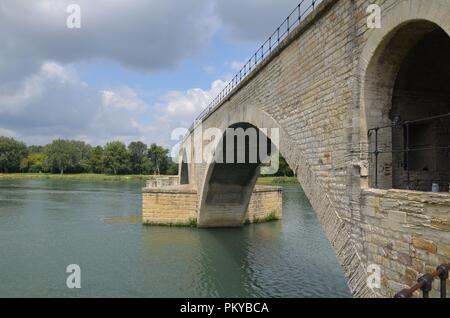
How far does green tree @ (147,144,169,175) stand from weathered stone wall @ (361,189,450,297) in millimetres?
84546

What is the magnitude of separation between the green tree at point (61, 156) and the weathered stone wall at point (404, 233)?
301 feet

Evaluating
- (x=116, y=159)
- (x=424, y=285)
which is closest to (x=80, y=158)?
(x=116, y=159)

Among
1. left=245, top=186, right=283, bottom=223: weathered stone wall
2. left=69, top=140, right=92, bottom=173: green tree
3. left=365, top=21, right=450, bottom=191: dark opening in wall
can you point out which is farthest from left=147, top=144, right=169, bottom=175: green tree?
Answer: left=365, top=21, right=450, bottom=191: dark opening in wall

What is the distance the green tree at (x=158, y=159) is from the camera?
294 ft

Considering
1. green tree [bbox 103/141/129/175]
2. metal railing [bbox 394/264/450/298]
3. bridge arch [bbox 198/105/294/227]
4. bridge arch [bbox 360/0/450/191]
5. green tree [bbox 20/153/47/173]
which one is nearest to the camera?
metal railing [bbox 394/264/450/298]

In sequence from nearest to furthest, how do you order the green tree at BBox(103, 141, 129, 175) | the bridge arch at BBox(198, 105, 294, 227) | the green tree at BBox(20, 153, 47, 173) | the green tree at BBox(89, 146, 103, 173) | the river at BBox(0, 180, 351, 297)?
the river at BBox(0, 180, 351, 297)
the bridge arch at BBox(198, 105, 294, 227)
the green tree at BBox(103, 141, 129, 175)
the green tree at BBox(89, 146, 103, 173)
the green tree at BBox(20, 153, 47, 173)

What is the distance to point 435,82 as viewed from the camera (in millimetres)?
7617

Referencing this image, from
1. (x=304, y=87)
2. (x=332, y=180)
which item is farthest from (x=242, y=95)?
(x=332, y=180)

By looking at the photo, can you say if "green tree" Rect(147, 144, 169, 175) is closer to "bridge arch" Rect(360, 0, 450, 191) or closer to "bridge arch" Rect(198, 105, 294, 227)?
"bridge arch" Rect(198, 105, 294, 227)

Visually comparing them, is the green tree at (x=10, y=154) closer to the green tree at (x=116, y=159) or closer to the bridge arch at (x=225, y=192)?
the green tree at (x=116, y=159)

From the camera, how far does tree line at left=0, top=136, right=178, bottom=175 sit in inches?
3501

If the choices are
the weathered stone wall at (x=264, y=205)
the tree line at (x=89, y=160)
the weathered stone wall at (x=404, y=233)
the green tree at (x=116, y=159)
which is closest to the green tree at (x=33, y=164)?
the tree line at (x=89, y=160)
